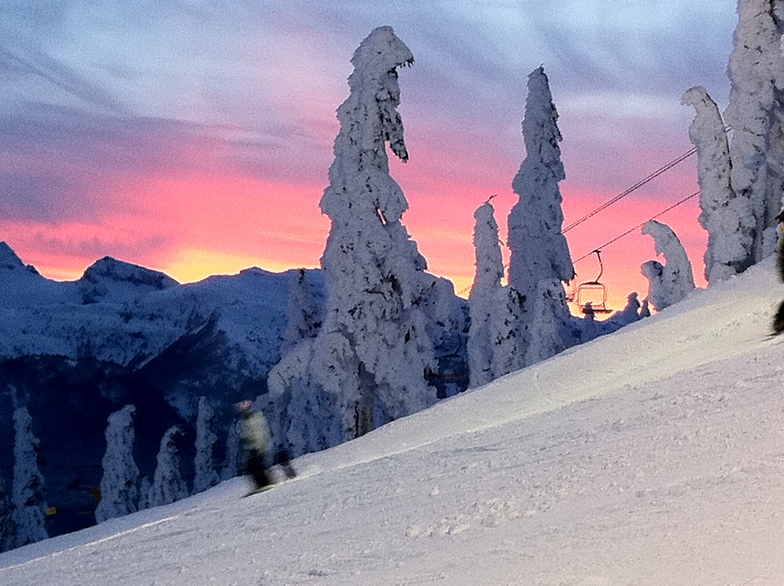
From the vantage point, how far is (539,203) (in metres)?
46.0

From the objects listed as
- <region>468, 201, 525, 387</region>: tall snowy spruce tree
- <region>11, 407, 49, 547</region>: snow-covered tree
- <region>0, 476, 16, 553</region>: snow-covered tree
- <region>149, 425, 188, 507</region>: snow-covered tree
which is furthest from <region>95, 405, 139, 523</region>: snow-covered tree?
<region>468, 201, 525, 387</region>: tall snowy spruce tree

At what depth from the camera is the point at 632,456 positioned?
8945 mm

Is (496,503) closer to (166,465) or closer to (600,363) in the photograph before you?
(600,363)

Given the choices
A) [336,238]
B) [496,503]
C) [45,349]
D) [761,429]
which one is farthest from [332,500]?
[45,349]

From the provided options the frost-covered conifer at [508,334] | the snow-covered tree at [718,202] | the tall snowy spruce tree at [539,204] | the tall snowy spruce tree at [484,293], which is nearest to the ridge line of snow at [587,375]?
the snow-covered tree at [718,202]

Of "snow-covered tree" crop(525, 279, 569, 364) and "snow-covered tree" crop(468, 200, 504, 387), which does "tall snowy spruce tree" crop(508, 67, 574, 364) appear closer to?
"snow-covered tree" crop(468, 200, 504, 387)

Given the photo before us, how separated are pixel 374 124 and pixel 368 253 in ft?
10.9

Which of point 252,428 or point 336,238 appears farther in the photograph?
point 336,238

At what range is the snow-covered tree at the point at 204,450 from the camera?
2486 inches

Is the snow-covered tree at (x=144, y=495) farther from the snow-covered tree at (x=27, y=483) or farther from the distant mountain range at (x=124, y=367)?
the distant mountain range at (x=124, y=367)

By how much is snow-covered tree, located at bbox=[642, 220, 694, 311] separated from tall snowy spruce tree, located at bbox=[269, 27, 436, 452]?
31.4ft

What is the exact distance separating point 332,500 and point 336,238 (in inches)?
780

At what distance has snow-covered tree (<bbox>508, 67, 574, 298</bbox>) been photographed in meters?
45.8

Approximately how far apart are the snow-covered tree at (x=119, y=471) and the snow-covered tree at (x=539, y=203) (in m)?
21.5
